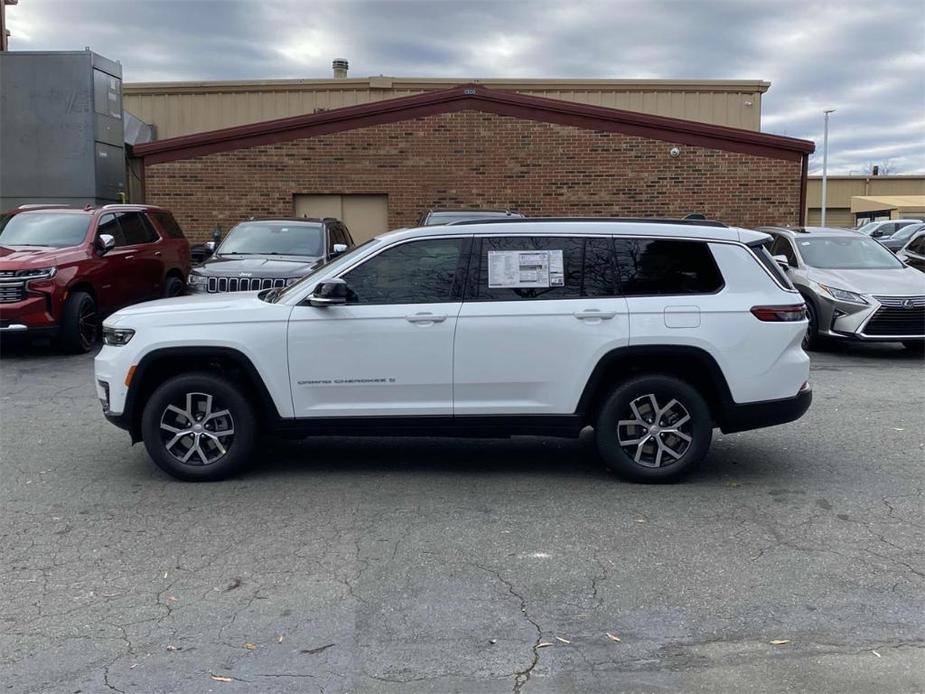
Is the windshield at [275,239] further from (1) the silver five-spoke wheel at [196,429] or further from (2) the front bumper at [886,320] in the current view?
(2) the front bumper at [886,320]

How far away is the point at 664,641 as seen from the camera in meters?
3.74

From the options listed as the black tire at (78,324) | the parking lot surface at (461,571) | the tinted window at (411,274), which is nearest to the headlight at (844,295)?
the parking lot surface at (461,571)

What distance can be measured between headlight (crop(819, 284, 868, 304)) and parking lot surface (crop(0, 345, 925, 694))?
4.51 metres

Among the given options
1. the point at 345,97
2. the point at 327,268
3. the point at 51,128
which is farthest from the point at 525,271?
the point at 345,97

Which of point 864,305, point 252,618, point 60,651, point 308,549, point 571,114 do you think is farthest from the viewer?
point 571,114

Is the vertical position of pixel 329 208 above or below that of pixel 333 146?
below

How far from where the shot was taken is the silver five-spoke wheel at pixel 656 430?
5.77 m

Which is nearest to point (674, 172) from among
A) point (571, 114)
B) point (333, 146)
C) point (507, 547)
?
point (571, 114)

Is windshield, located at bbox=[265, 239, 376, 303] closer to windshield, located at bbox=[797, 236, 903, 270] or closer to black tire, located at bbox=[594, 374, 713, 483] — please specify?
black tire, located at bbox=[594, 374, 713, 483]

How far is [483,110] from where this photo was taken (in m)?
17.8

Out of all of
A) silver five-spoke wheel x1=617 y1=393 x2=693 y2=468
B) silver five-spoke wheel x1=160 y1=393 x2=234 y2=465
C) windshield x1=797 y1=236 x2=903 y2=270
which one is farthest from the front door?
windshield x1=797 y1=236 x2=903 y2=270

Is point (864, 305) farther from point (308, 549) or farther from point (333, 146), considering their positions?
point (333, 146)

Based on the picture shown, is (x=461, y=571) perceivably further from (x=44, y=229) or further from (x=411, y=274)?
(x=44, y=229)

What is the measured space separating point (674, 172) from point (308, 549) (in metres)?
14.8
